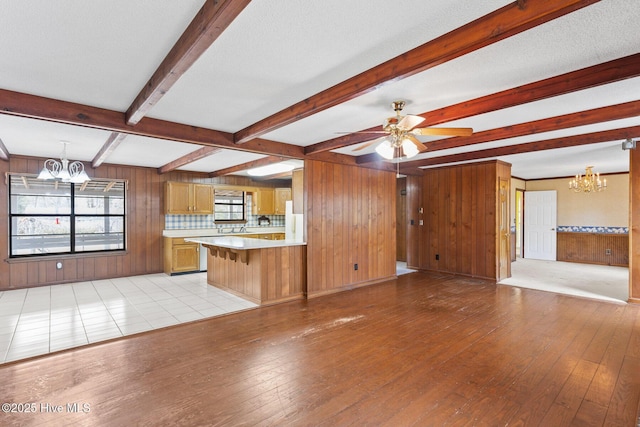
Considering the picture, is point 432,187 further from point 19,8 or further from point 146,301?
point 19,8

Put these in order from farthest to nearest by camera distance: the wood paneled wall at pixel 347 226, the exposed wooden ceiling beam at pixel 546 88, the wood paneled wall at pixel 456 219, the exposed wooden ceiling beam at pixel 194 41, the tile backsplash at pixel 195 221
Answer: the tile backsplash at pixel 195 221 < the wood paneled wall at pixel 456 219 < the wood paneled wall at pixel 347 226 < the exposed wooden ceiling beam at pixel 546 88 < the exposed wooden ceiling beam at pixel 194 41

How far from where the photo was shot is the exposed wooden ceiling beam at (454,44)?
1523mm

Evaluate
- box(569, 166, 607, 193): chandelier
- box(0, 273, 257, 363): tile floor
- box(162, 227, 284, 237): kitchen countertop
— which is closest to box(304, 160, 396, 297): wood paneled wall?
box(0, 273, 257, 363): tile floor

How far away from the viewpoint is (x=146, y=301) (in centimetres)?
461

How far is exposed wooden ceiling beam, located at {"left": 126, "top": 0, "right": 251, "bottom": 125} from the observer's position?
1479 mm

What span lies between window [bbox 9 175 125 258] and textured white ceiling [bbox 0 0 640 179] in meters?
→ 2.71

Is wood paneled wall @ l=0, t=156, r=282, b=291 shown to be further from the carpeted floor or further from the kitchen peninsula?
the carpeted floor

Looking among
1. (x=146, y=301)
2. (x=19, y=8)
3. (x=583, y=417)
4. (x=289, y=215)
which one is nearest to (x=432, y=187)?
(x=289, y=215)

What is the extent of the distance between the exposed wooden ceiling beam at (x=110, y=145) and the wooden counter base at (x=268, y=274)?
217 centimetres

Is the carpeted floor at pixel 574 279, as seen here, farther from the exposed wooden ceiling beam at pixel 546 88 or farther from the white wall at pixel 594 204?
the exposed wooden ceiling beam at pixel 546 88

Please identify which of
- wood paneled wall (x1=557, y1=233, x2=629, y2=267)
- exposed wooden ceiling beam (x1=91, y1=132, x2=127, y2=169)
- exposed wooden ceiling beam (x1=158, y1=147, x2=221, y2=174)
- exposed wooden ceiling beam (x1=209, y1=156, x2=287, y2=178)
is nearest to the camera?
exposed wooden ceiling beam (x1=91, y1=132, x2=127, y2=169)

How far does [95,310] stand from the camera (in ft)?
13.7

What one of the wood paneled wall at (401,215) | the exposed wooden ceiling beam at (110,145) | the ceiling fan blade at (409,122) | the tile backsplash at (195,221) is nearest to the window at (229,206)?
the tile backsplash at (195,221)

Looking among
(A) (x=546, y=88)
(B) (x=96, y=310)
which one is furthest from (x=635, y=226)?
(B) (x=96, y=310)
